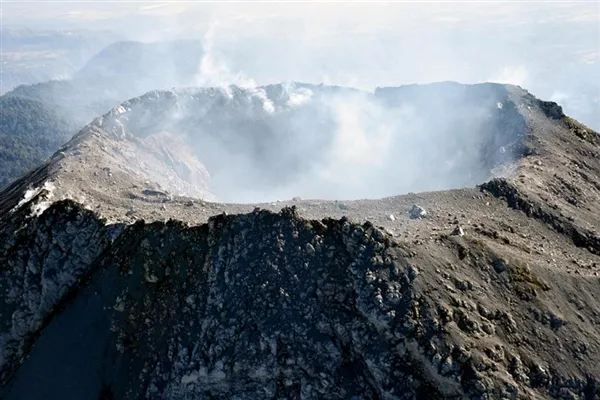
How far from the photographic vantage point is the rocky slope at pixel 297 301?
122ft

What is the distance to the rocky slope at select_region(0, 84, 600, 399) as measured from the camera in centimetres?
3722

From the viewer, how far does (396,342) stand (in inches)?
1447

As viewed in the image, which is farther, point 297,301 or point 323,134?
point 323,134

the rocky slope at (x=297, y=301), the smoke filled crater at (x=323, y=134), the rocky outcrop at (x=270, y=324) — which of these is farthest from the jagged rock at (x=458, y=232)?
the smoke filled crater at (x=323, y=134)

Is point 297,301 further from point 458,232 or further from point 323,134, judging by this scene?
point 323,134

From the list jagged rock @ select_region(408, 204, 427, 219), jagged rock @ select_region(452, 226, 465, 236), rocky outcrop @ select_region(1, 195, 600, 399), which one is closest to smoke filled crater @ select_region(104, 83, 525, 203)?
jagged rock @ select_region(408, 204, 427, 219)

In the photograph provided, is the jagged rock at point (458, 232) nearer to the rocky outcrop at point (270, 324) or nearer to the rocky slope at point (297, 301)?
the rocky slope at point (297, 301)

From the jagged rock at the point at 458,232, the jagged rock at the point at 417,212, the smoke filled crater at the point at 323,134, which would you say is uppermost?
the jagged rock at the point at 458,232

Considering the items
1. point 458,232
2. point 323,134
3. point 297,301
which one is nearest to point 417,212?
point 458,232

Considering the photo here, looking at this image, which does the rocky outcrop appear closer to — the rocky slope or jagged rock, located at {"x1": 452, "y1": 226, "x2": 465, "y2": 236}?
the rocky slope

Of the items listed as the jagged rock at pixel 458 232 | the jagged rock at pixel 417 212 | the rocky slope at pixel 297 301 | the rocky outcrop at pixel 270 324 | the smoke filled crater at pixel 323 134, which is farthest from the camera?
the smoke filled crater at pixel 323 134

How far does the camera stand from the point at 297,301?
39469 mm

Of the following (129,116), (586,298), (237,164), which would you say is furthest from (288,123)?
(586,298)

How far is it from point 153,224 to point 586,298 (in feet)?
114
